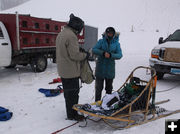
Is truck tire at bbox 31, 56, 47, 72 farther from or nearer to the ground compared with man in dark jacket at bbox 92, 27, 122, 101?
nearer to the ground

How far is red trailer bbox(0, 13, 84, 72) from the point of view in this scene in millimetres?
6391

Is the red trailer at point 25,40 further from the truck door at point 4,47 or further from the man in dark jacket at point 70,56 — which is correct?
the man in dark jacket at point 70,56

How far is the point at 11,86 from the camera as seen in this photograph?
5.86 m

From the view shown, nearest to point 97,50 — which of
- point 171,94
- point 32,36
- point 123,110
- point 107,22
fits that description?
point 123,110

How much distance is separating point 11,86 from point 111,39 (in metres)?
3.85

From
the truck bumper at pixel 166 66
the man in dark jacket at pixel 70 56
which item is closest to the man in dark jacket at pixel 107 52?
the man in dark jacket at pixel 70 56

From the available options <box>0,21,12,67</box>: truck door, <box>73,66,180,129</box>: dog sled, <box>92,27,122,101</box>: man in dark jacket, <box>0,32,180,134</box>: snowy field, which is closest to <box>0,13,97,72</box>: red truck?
<box>0,21,12,67</box>: truck door

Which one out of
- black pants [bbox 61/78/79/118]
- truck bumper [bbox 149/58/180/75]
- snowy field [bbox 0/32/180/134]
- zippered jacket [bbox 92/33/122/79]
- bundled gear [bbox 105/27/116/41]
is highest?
bundled gear [bbox 105/27/116/41]

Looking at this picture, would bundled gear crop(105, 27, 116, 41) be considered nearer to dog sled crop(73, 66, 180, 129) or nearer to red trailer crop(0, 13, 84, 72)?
dog sled crop(73, 66, 180, 129)

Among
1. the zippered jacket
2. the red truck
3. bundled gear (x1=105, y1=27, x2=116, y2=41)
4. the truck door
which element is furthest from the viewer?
the red truck

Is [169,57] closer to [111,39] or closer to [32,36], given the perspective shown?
[111,39]

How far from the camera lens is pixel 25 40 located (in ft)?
22.6

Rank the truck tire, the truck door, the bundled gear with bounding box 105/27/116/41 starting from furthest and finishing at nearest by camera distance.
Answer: the truck tire < the truck door < the bundled gear with bounding box 105/27/116/41

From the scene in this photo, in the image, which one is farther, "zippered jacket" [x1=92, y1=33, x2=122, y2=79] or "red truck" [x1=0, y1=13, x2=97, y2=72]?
"red truck" [x1=0, y1=13, x2=97, y2=72]
